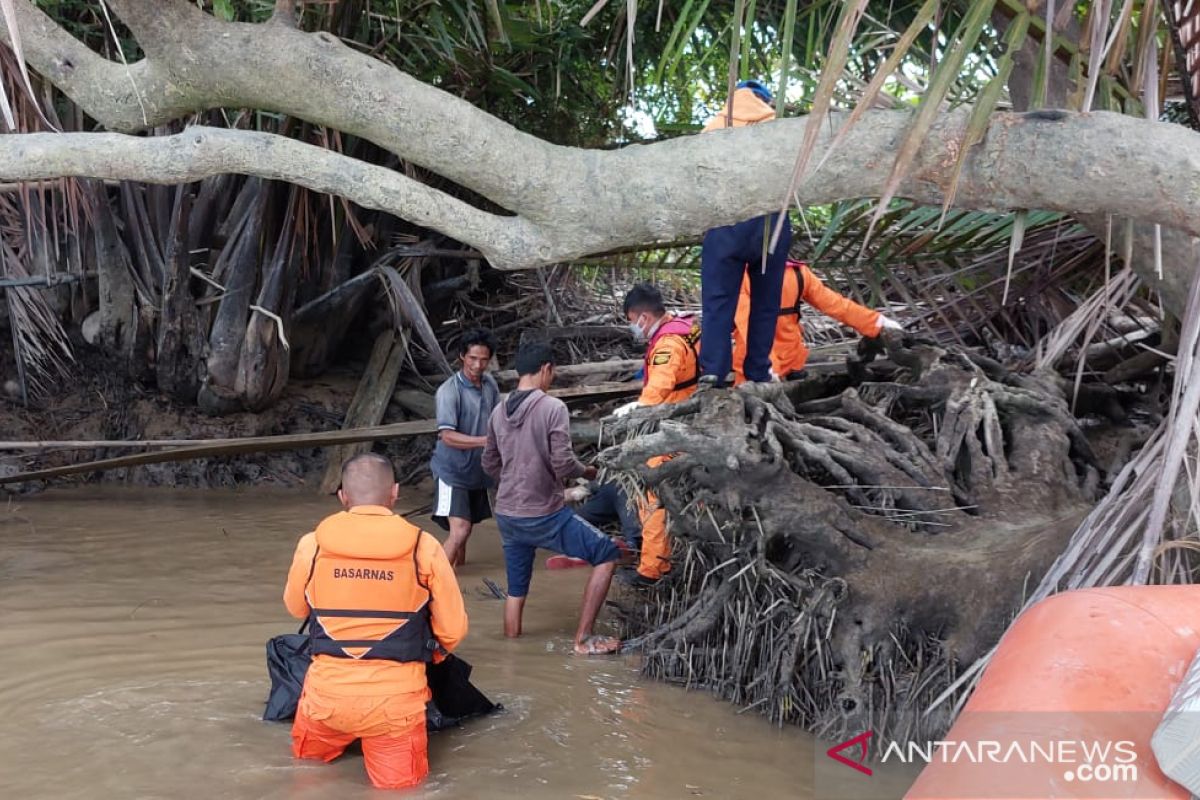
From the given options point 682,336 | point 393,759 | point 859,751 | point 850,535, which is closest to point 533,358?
point 682,336

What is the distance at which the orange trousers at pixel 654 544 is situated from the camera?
5.65m

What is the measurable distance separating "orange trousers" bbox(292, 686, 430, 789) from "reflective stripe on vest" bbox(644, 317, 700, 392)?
2.28 meters

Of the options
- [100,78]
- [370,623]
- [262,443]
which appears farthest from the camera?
[262,443]

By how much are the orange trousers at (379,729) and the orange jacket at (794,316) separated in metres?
2.37

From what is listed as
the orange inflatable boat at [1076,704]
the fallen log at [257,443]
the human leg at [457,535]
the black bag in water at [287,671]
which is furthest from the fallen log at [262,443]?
the orange inflatable boat at [1076,704]

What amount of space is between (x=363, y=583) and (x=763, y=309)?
250 cm

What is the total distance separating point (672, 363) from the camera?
5.60 metres

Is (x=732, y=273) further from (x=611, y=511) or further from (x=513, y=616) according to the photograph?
(x=611, y=511)

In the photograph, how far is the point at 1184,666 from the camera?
1.98m

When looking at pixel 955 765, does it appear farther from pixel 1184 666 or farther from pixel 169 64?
pixel 169 64

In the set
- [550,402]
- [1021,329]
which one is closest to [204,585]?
[550,402]

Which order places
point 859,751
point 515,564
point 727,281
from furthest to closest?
1. point 515,564
2. point 727,281
3. point 859,751

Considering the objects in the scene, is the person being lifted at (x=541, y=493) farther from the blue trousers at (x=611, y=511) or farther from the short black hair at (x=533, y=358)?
the blue trousers at (x=611, y=511)

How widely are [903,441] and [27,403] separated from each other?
7155 mm
